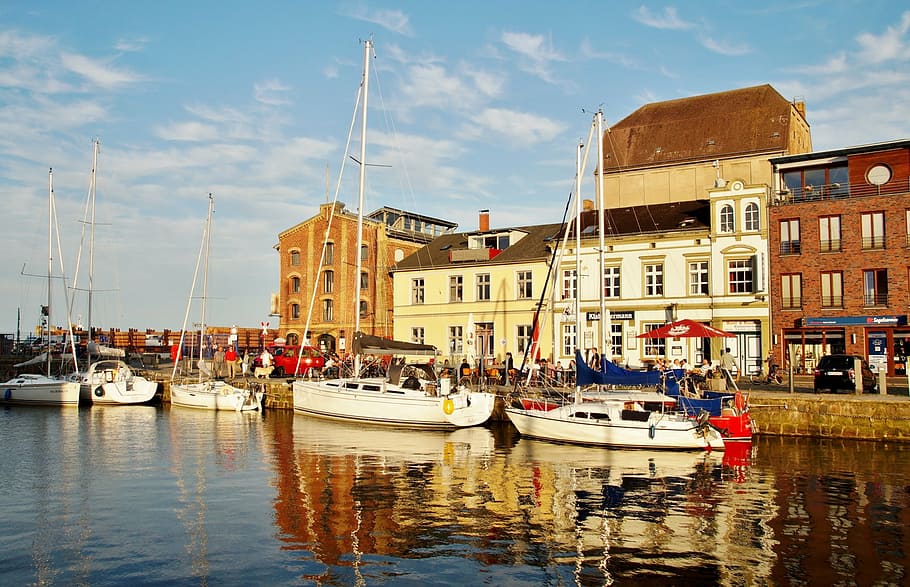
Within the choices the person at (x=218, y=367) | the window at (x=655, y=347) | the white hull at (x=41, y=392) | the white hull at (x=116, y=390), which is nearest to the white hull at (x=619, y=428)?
the window at (x=655, y=347)

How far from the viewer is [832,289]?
4347cm

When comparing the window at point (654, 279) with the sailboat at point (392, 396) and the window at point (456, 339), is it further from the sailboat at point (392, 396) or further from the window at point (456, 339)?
the sailboat at point (392, 396)

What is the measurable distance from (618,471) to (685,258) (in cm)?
2487

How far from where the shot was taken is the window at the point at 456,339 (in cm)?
5404

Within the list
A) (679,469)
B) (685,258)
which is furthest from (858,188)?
(679,469)

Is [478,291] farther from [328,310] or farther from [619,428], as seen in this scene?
[619,428]

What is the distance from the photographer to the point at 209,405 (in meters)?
43.9

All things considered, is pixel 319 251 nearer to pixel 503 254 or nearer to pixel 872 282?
pixel 503 254

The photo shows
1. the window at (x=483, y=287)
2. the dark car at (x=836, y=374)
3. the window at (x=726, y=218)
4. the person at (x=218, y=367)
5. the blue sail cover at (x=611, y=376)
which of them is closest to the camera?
the blue sail cover at (x=611, y=376)

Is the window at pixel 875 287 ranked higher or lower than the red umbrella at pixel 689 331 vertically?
higher

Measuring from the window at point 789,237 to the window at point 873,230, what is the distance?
344cm

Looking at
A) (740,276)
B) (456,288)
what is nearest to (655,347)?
(740,276)

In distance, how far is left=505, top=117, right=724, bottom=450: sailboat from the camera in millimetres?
27641

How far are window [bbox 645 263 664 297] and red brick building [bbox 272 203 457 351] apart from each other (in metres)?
21.3
